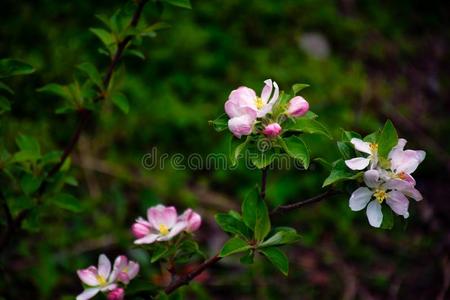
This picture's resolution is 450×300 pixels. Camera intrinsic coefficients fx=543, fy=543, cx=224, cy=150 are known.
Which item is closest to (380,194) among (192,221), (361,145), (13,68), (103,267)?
(361,145)

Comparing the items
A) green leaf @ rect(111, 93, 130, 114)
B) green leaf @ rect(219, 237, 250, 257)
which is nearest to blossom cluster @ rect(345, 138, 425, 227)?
green leaf @ rect(219, 237, 250, 257)

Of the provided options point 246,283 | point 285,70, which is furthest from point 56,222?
point 285,70

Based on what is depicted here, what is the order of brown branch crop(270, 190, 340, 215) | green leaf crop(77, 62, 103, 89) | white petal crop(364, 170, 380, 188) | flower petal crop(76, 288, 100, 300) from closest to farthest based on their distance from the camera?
1. white petal crop(364, 170, 380, 188)
2. brown branch crop(270, 190, 340, 215)
3. flower petal crop(76, 288, 100, 300)
4. green leaf crop(77, 62, 103, 89)

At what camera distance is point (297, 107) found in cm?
115

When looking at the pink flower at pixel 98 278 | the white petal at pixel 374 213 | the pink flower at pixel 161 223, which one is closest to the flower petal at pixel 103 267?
the pink flower at pixel 98 278

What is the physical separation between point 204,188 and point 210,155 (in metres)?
0.17

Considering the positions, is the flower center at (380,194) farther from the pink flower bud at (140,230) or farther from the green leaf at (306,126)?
Answer: the pink flower bud at (140,230)

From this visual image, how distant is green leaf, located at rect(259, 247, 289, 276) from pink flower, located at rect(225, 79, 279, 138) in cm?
28

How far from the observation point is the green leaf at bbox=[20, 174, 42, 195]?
1.53m

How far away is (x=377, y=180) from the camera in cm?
110

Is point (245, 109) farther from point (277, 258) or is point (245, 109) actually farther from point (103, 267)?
point (103, 267)

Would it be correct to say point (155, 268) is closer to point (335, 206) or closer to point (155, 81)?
point (335, 206)

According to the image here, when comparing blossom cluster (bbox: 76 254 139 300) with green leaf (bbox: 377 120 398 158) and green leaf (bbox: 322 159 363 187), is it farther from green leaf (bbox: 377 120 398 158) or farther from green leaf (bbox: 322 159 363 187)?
green leaf (bbox: 377 120 398 158)

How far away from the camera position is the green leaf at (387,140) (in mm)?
1115
